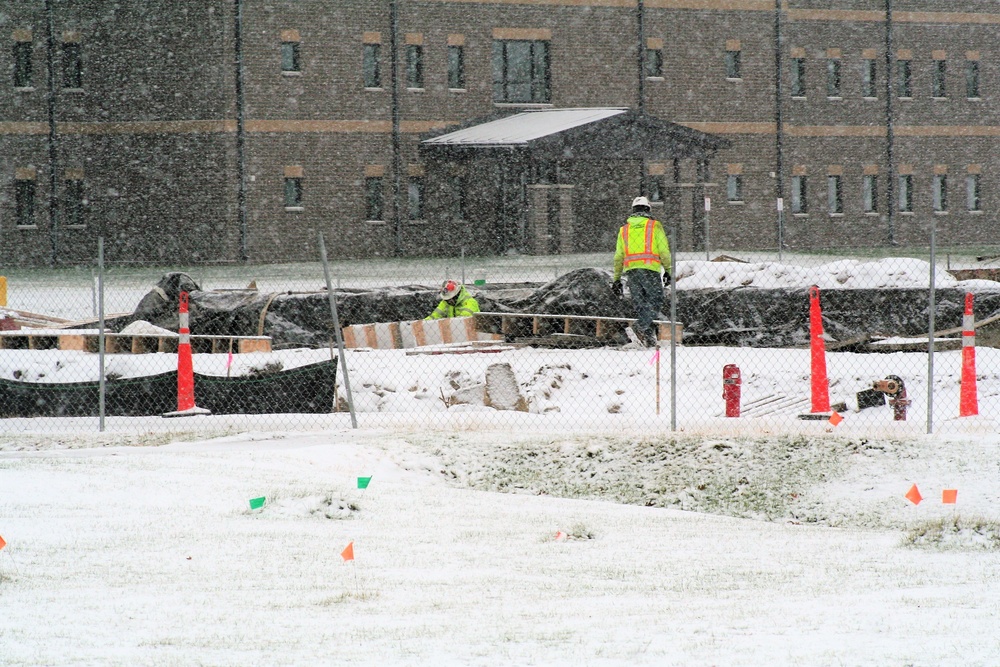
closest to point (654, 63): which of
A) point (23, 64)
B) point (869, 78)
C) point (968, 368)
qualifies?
point (869, 78)

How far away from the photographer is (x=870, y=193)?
43.8 m

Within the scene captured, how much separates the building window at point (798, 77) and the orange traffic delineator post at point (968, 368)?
31.7 m

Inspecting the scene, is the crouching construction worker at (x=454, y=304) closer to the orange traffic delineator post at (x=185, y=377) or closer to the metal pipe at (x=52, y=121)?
the orange traffic delineator post at (x=185, y=377)

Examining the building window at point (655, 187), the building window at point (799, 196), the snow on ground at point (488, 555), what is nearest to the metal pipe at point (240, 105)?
the building window at point (655, 187)

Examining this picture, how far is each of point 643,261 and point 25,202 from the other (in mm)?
25347

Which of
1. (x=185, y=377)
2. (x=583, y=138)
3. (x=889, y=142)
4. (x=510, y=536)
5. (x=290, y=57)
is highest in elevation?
(x=290, y=57)

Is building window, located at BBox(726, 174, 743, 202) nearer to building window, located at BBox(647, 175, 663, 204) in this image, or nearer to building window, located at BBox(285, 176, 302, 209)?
building window, located at BBox(647, 175, 663, 204)

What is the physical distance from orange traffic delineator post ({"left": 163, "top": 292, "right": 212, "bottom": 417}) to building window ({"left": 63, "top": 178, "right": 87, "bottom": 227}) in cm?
2490

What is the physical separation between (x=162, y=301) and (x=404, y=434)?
851 cm

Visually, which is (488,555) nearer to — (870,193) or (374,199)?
(374,199)

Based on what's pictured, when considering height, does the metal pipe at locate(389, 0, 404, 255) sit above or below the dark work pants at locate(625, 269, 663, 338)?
above

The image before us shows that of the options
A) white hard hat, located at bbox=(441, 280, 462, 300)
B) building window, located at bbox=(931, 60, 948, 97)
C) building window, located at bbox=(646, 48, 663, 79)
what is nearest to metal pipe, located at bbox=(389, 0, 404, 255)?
building window, located at bbox=(646, 48, 663, 79)

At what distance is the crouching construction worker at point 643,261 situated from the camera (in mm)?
16594

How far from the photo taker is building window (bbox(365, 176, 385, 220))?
37.7 m
